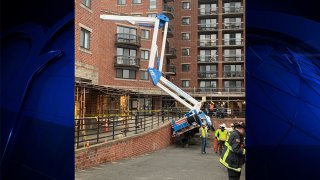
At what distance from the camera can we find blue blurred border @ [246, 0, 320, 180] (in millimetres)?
4082

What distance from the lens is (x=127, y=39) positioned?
41625 millimetres

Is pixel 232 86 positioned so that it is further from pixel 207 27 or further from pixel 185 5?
pixel 185 5

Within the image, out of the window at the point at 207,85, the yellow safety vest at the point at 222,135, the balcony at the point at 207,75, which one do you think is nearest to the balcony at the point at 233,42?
the balcony at the point at 207,75

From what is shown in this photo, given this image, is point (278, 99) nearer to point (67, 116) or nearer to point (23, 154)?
point (67, 116)

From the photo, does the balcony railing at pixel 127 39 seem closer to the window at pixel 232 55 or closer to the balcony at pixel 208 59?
the balcony at pixel 208 59

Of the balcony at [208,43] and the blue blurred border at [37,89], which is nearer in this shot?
the blue blurred border at [37,89]

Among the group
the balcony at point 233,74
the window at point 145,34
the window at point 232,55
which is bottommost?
the balcony at point 233,74

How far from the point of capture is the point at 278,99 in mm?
4109

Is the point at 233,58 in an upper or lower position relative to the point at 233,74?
upper

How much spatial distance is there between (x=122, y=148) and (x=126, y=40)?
28758 mm

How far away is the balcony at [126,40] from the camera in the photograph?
41.3m

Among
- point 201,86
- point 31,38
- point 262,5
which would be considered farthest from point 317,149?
point 201,86

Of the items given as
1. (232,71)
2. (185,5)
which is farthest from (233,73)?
(185,5)

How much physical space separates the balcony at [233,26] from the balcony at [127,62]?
18334 mm
